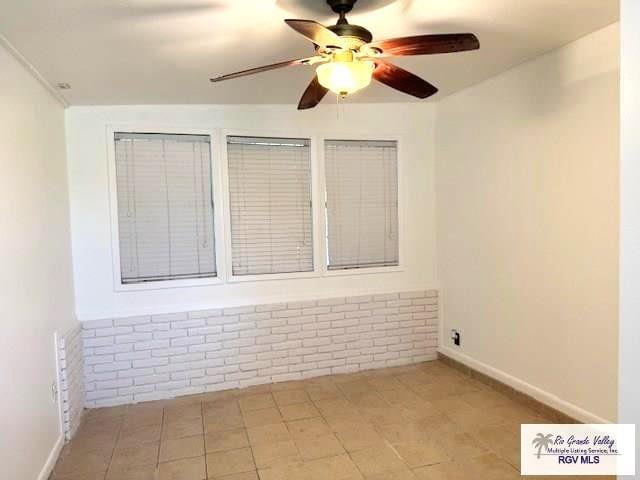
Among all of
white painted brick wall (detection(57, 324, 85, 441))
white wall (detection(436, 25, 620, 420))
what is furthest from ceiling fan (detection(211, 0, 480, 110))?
white painted brick wall (detection(57, 324, 85, 441))

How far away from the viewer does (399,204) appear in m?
3.94

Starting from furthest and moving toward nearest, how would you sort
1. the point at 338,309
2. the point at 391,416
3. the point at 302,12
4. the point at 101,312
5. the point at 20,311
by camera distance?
the point at 338,309 < the point at 101,312 < the point at 391,416 < the point at 20,311 < the point at 302,12

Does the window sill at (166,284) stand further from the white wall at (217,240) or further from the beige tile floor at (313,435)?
the beige tile floor at (313,435)

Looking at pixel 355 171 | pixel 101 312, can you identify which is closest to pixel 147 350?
pixel 101 312

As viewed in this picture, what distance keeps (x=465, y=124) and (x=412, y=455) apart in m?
2.52

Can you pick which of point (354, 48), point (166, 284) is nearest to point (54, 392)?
point (166, 284)

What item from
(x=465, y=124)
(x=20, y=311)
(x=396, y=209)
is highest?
(x=465, y=124)

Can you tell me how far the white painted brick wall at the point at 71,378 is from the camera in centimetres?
272

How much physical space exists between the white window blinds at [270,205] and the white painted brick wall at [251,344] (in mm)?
395

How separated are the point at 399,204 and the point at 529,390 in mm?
1825

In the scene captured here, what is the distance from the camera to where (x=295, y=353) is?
3.69m

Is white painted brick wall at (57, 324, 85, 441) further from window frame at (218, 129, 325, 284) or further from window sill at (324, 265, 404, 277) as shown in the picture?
window sill at (324, 265, 404, 277)

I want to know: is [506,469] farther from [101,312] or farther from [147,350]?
[101,312]

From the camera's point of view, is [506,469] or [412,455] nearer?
→ [506,469]
